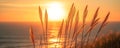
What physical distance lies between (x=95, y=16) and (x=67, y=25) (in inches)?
21.3

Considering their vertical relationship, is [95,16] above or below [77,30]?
above

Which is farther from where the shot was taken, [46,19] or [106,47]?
[106,47]

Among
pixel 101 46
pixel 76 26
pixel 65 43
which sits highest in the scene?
pixel 76 26

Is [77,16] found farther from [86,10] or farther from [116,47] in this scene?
[116,47]

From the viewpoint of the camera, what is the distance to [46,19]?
192 inches

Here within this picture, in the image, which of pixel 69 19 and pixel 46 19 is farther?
pixel 69 19

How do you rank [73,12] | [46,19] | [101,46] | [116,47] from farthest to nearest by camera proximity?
1. [101,46]
2. [116,47]
3. [73,12]
4. [46,19]

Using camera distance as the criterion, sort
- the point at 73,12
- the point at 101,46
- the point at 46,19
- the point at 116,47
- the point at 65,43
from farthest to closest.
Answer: the point at 101,46 < the point at 116,47 < the point at 65,43 < the point at 73,12 < the point at 46,19

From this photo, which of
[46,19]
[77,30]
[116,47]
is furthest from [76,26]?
[116,47]

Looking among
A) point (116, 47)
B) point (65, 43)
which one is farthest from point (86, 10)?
point (116, 47)

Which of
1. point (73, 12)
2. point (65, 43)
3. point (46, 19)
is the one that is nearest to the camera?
point (46, 19)

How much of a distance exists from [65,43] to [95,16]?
2.91ft

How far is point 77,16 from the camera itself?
5316 mm

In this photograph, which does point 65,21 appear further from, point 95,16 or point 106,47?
point 106,47
